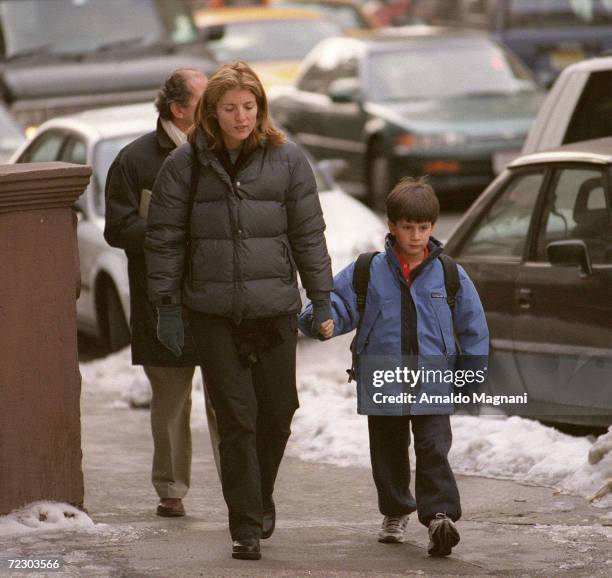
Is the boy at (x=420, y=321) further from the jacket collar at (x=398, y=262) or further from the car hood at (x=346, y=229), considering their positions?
the car hood at (x=346, y=229)

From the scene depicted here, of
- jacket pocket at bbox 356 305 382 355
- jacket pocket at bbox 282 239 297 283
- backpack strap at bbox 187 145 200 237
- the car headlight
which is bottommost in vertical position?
the car headlight

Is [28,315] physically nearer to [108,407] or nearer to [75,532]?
[75,532]

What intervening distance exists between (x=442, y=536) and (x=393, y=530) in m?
0.37

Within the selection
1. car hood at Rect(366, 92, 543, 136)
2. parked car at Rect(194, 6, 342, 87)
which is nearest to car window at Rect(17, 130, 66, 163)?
car hood at Rect(366, 92, 543, 136)

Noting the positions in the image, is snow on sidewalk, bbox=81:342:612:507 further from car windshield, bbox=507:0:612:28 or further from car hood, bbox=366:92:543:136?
car windshield, bbox=507:0:612:28

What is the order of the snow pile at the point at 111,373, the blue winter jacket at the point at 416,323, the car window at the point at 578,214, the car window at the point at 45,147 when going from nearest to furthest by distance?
the blue winter jacket at the point at 416,323 < the car window at the point at 578,214 < the snow pile at the point at 111,373 < the car window at the point at 45,147

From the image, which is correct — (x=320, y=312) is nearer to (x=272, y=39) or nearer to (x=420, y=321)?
(x=420, y=321)

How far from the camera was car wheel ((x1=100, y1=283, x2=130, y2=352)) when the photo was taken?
469 inches

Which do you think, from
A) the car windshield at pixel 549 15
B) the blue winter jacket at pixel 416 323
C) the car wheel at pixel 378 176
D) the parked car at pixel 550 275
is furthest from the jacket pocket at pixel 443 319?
the car windshield at pixel 549 15

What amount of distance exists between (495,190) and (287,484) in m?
1.81

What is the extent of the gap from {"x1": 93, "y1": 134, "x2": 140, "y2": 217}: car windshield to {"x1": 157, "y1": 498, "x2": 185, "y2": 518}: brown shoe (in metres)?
4.87

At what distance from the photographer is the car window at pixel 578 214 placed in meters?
8.40

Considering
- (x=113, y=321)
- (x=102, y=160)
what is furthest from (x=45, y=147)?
(x=113, y=321)

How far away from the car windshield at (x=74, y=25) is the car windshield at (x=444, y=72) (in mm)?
2208
